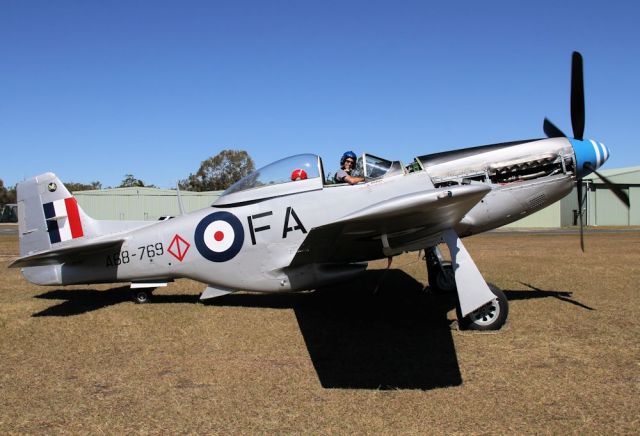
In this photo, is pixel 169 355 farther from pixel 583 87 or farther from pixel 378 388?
pixel 583 87

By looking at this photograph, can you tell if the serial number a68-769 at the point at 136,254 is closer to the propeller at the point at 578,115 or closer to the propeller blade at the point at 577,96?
the propeller at the point at 578,115

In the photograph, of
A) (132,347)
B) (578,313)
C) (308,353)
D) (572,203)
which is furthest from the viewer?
(572,203)

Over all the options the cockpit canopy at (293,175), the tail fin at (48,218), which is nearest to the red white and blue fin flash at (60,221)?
the tail fin at (48,218)

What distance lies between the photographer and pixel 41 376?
4.90 meters

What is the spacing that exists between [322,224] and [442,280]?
2934 millimetres

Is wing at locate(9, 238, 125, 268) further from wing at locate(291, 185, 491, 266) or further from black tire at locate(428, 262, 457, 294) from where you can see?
black tire at locate(428, 262, 457, 294)

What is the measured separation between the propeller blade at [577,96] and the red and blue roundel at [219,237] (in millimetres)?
5378

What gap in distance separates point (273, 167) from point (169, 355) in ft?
9.64

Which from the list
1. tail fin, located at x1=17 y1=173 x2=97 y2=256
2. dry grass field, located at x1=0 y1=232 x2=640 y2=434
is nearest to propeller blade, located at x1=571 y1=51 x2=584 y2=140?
dry grass field, located at x1=0 y1=232 x2=640 y2=434

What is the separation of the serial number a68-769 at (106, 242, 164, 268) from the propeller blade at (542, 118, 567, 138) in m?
6.48

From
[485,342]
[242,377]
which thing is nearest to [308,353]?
[242,377]

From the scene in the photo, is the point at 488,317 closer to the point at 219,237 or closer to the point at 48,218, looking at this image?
the point at 219,237

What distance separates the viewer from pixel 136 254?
25.4 feet

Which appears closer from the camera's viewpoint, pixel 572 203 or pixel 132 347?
pixel 132 347
